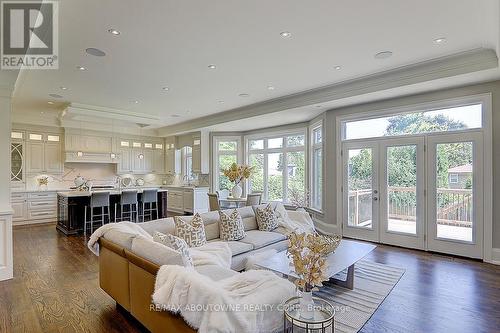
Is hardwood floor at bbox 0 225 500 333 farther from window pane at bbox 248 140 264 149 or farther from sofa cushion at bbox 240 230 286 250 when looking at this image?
window pane at bbox 248 140 264 149

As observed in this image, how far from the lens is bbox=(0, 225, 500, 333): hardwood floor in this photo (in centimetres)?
259

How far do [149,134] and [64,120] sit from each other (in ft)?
9.67

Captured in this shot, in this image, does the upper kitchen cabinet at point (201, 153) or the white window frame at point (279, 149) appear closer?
the white window frame at point (279, 149)

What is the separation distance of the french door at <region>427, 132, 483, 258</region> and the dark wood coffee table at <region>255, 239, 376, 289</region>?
2.05 meters

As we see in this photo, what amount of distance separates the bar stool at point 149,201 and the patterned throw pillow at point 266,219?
415 cm

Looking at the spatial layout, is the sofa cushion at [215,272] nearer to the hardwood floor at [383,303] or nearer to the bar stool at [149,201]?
the hardwood floor at [383,303]

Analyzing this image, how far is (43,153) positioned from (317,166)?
7954 mm

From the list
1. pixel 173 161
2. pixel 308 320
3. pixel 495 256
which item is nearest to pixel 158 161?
pixel 173 161

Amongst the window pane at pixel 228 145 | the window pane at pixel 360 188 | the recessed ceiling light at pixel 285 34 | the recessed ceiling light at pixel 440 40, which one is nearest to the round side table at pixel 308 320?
the recessed ceiling light at pixel 285 34

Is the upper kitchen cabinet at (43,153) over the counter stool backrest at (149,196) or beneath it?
over

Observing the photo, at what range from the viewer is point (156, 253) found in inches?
86.6

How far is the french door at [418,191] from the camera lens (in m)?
4.48

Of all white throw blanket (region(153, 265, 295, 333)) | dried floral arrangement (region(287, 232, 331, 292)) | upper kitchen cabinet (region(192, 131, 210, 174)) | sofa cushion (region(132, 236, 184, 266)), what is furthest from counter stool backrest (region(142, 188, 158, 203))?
dried floral arrangement (region(287, 232, 331, 292))

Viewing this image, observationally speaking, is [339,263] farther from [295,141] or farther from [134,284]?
[295,141]
